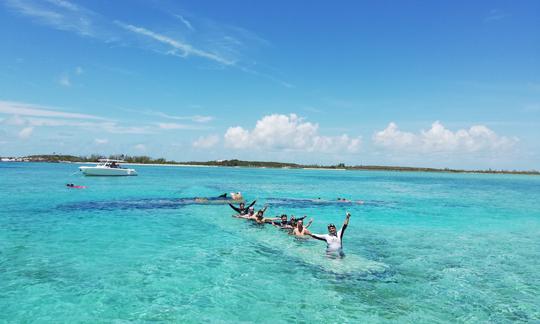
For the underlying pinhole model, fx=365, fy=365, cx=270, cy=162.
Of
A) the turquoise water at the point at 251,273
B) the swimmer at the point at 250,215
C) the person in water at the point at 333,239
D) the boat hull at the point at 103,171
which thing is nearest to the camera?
the turquoise water at the point at 251,273

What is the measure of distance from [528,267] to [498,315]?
775 cm

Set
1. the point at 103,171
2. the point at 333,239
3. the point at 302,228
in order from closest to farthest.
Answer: the point at 333,239 → the point at 302,228 → the point at 103,171

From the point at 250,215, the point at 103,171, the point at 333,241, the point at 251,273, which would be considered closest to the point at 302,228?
the point at 333,241

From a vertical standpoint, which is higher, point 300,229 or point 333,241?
point 333,241

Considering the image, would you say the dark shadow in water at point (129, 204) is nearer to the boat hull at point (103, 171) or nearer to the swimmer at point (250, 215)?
the swimmer at point (250, 215)

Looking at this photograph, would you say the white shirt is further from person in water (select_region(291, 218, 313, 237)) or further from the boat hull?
the boat hull

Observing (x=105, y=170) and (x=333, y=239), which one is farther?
(x=105, y=170)

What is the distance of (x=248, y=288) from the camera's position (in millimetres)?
13594

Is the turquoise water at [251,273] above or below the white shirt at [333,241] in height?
below

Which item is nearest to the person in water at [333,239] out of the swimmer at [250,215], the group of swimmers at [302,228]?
the group of swimmers at [302,228]

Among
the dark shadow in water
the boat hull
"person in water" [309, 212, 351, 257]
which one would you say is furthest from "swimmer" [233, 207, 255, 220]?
the boat hull

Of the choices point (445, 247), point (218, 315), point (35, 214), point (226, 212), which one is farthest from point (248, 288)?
point (35, 214)

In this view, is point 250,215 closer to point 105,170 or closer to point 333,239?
point 333,239

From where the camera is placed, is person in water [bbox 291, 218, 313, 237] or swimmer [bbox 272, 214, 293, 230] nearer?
person in water [bbox 291, 218, 313, 237]
